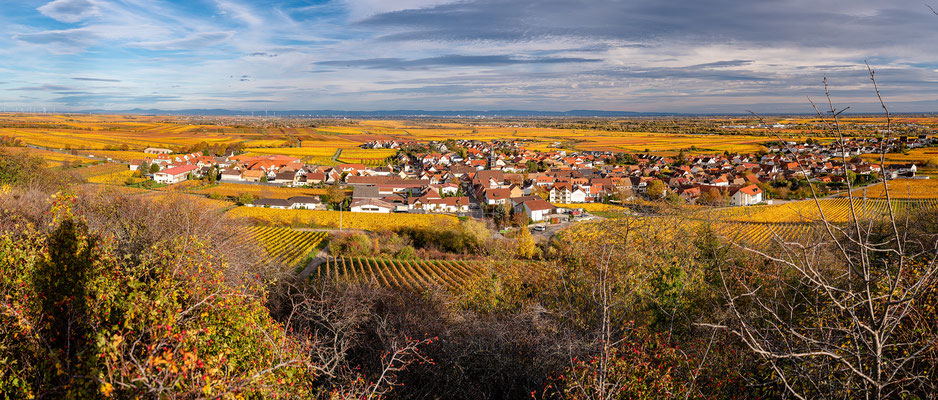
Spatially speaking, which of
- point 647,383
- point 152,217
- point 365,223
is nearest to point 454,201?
point 365,223

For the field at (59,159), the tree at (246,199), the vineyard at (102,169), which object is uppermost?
the field at (59,159)

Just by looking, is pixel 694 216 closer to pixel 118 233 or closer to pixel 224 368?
pixel 224 368

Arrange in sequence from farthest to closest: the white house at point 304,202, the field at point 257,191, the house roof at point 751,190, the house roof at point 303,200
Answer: the house roof at point 751,190 → the field at point 257,191 → the house roof at point 303,200 → the white house at point 304,202

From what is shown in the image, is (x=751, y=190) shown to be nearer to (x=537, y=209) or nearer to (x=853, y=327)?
(x=537, y=209)

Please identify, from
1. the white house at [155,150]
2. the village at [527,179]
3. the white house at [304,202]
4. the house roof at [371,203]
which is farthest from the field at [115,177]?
the house roof at [371,203]

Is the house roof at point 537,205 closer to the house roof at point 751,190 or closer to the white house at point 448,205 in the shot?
the white house at point 448,205

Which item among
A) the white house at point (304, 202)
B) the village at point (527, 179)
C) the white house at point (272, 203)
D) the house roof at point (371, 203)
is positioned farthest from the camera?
the village at point (527, 179)

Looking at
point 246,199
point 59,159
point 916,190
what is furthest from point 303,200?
point 916,190
